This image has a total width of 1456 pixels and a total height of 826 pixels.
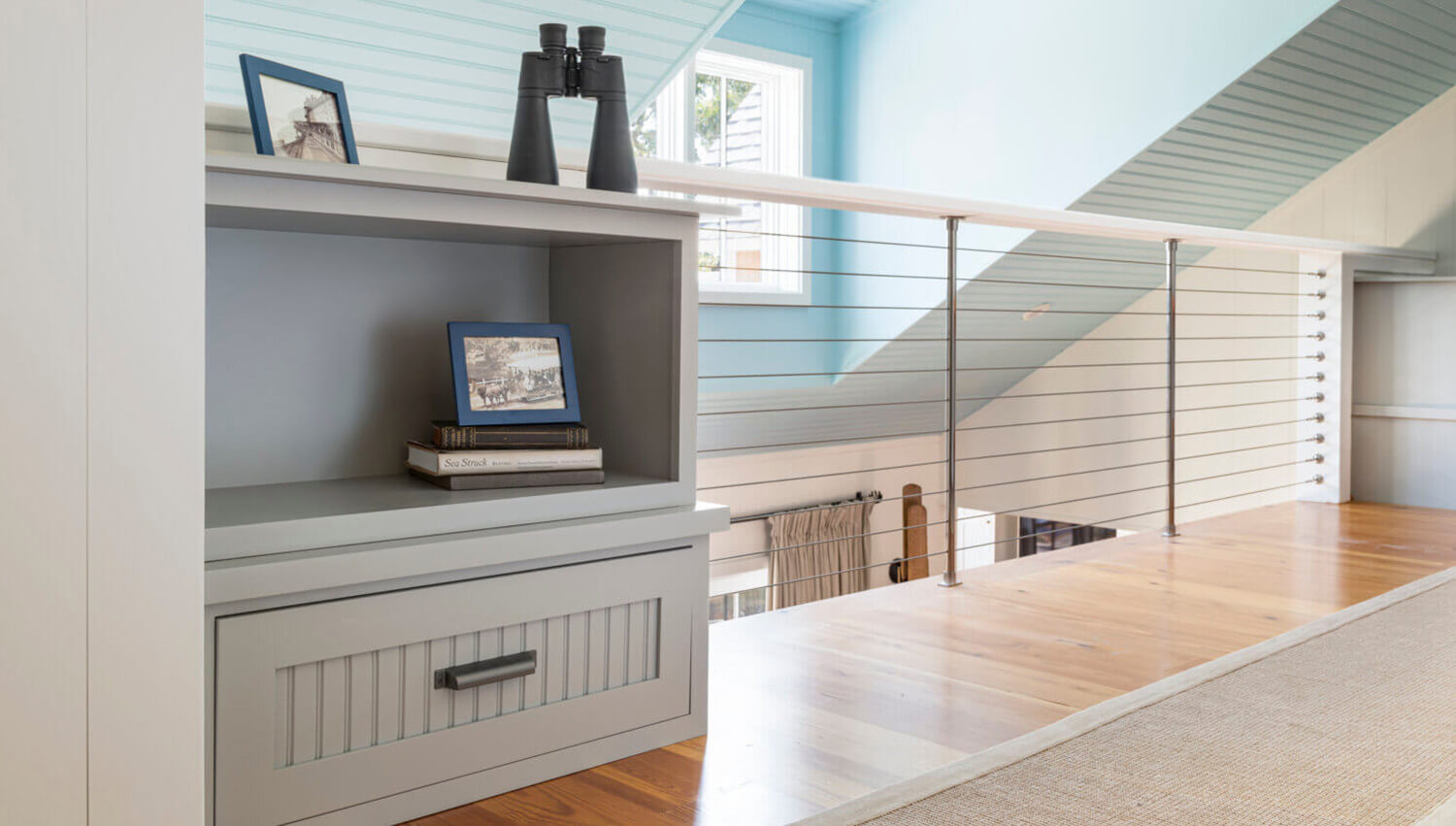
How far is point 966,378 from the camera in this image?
553cm

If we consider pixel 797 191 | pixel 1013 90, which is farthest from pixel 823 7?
pixel 797 191

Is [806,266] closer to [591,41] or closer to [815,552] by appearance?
[815,552]

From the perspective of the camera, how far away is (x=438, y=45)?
Result: 2.53 m

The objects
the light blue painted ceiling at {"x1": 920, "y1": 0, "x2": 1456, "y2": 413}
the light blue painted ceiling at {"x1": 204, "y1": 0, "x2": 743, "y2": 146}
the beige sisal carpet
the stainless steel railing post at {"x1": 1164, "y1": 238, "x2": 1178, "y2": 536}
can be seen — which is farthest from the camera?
the light blue painted ceiling at {"x1": 920, "y1": 0, "x2": 1456, "y2": 413}

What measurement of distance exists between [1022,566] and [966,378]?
3011 millimetres

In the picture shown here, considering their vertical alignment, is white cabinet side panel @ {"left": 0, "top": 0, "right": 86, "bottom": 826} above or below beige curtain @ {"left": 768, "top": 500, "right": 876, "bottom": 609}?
above

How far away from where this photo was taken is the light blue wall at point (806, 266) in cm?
473

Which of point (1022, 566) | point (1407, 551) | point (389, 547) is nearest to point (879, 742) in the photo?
point (389, 547)

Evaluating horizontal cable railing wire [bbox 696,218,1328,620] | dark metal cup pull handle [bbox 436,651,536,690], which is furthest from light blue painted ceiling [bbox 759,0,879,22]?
dark metal cup pull handle [bbox 436,651,536,690]

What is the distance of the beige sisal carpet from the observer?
3.64 feet

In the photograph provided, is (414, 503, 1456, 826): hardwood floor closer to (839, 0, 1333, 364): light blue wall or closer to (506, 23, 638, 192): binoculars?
(506, 23, 638, 192): binoculars

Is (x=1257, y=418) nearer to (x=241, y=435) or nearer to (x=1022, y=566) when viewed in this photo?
(x=1022, y=566)

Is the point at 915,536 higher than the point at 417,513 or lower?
lower

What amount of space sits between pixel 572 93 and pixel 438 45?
1.15 meters
